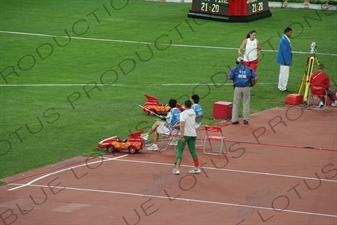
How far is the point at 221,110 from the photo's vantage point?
95.9 feet

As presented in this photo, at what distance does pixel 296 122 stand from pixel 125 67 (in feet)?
30.6

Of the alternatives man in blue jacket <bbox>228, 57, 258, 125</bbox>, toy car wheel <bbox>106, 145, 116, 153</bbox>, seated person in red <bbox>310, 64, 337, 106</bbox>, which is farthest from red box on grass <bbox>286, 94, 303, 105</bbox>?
toy car wheel <bbox>106, 145, 116, 153</bbox>

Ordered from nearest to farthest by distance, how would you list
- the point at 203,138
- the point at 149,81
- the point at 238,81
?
the point at 203,138
the point at 238,81
the point at 149,81

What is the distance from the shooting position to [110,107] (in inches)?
1198

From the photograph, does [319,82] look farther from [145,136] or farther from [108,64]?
[108,64]

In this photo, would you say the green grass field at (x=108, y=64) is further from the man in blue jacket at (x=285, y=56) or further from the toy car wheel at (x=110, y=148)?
the man in blue jacket at (x=285, y=56)

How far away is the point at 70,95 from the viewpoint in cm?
3194

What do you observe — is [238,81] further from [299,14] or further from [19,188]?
[299,14]

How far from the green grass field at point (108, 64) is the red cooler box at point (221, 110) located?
322 mm

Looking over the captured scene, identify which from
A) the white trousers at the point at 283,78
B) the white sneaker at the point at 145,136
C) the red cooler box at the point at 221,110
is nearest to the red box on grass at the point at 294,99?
the white trousers at the point at 283,78

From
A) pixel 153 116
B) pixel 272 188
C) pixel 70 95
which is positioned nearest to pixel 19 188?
pixel 272 188

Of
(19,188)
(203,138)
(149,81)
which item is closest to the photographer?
(19,188)

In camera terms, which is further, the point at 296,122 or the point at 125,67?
the point at 125,67

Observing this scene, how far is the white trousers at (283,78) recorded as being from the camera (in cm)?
3284
